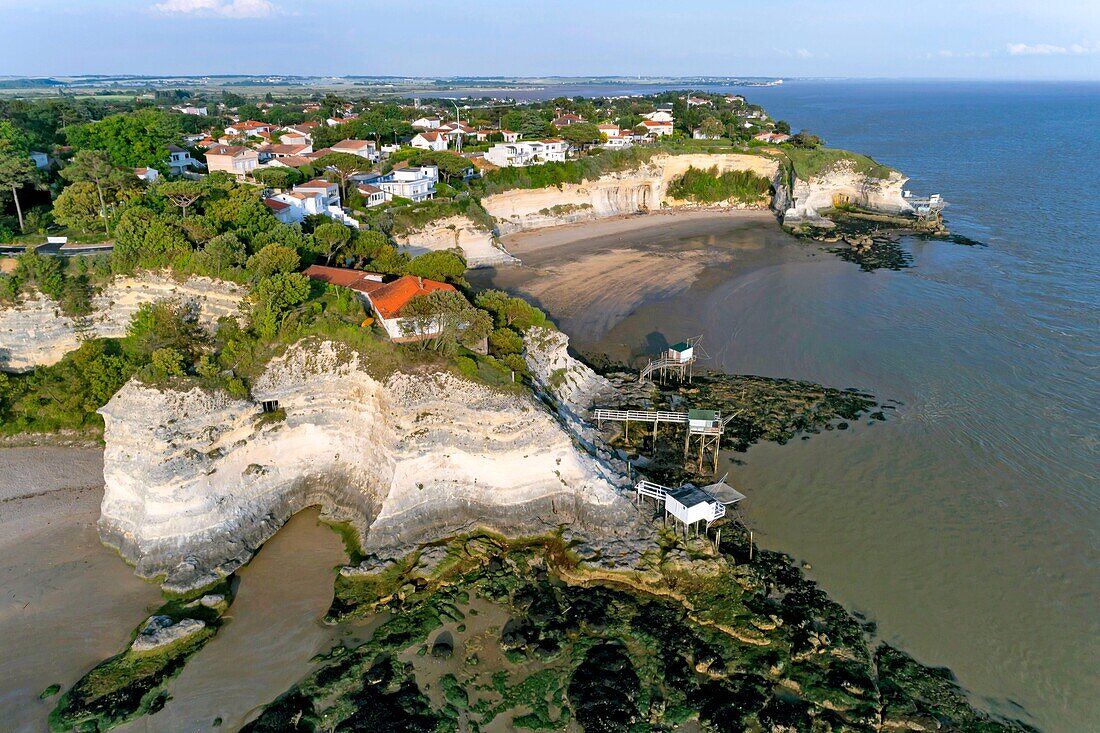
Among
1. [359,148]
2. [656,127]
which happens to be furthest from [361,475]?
[656,127]

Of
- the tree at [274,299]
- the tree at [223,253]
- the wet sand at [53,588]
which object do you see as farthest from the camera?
the tree at [223,253]

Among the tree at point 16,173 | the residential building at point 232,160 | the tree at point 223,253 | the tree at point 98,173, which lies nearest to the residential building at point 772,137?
the residential building at point 232,160

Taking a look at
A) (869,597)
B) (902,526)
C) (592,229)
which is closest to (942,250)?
(592,229)

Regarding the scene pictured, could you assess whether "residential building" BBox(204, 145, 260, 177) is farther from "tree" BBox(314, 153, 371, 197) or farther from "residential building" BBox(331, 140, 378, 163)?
"residential building" BBox(331, 140, 378, 163)

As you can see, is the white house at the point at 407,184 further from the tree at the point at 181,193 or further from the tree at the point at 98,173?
the tree at the point at 98,173

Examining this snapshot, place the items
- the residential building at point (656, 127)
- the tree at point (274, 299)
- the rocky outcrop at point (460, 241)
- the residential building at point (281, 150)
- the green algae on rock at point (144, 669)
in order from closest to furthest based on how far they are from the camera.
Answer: the green algae on rock at point (144, 669) → the tree at point (274, 299) → the rocky outcrop at point (460, 241) → the residential building at point (281, 150) → the residential building at point (656, 127)

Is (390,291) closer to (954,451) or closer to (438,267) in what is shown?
(438,267)
